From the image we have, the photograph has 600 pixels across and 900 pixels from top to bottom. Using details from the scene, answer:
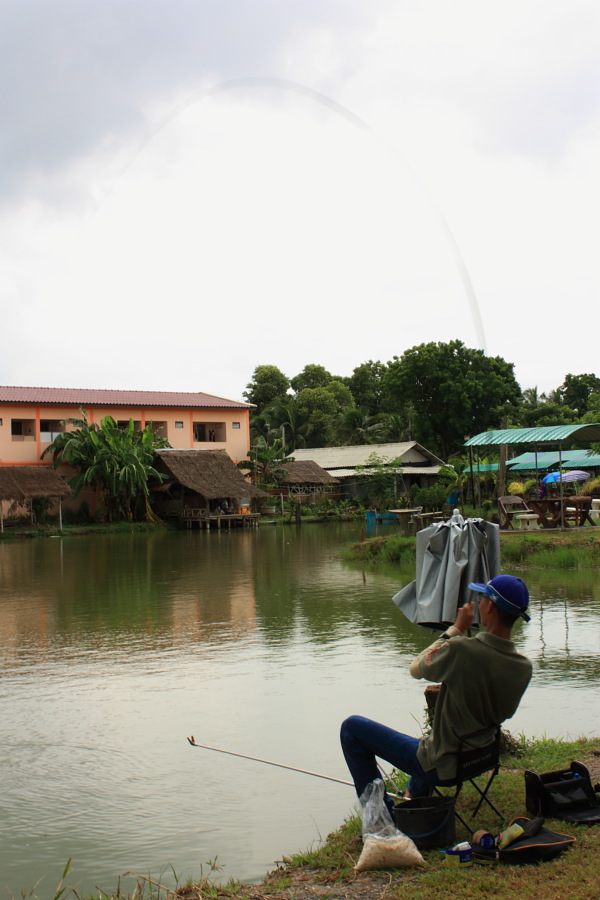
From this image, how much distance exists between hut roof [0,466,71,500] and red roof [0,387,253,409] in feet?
14.0

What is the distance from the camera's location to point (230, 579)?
17484 mm

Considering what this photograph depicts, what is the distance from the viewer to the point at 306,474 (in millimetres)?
44375

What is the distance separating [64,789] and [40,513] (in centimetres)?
3340

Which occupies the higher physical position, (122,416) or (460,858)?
(122,416)

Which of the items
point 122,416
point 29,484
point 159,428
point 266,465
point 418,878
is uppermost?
point 122,416

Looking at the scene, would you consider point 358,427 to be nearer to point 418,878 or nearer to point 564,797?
point 564,797

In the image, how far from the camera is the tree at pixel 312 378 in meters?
60.9

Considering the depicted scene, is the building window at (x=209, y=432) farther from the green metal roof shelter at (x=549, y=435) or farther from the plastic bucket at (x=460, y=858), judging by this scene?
the plastic bucket at (x=460, y=858)

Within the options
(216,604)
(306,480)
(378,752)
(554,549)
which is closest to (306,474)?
(306,480)

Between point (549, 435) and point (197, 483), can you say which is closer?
point (549, 435)

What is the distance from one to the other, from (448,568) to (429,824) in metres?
2.35

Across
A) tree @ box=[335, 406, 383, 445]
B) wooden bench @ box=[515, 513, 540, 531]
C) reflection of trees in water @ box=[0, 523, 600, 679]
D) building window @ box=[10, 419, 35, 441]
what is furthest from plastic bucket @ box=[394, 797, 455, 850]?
tree @ box=[335, 406, 383, 445]

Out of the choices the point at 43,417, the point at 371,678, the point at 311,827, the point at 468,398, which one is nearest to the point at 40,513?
the point at 43,417

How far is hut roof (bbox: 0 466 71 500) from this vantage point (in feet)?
118
